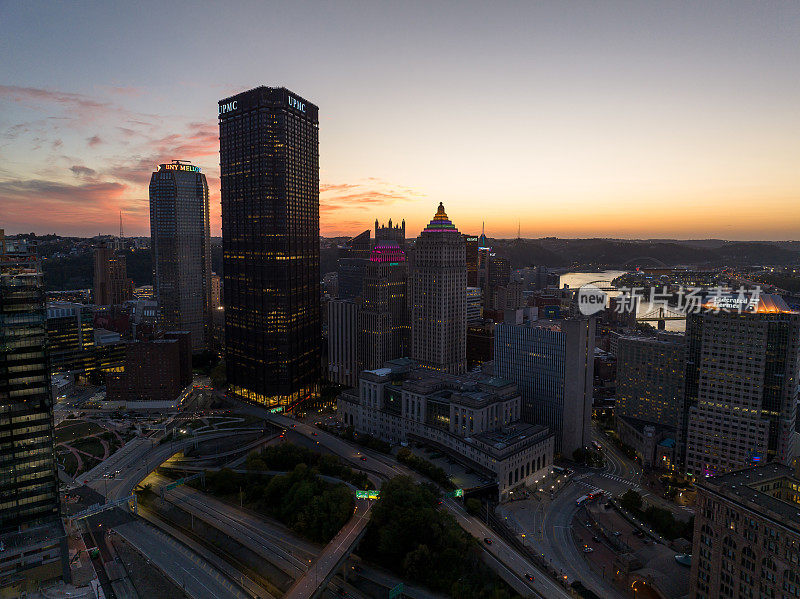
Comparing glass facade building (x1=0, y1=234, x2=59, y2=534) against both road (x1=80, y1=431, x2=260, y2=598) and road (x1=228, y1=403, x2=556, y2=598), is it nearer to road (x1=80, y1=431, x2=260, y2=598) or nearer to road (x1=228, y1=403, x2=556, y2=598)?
road (x1=80, y1=431, x2=260, y2=598)

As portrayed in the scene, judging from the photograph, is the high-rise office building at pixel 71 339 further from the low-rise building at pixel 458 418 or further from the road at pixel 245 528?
the low-rise building at pixel 458 418

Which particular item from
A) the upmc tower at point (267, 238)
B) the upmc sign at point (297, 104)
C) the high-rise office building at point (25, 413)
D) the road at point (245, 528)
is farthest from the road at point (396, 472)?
the upmc sign at point (297, 104)

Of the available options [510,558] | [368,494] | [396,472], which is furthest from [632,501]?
[368,494]

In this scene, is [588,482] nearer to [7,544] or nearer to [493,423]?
[493,423]

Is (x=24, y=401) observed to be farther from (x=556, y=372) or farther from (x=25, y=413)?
(x=556, y=372)

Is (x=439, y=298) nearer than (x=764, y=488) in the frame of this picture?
No

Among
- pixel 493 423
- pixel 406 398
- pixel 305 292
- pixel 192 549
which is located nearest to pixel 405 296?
pixel 305 292

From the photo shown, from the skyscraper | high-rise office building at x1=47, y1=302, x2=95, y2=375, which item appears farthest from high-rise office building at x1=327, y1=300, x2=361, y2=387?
high-rise office building at x1=47, y1=302, x2=95, y2=375
